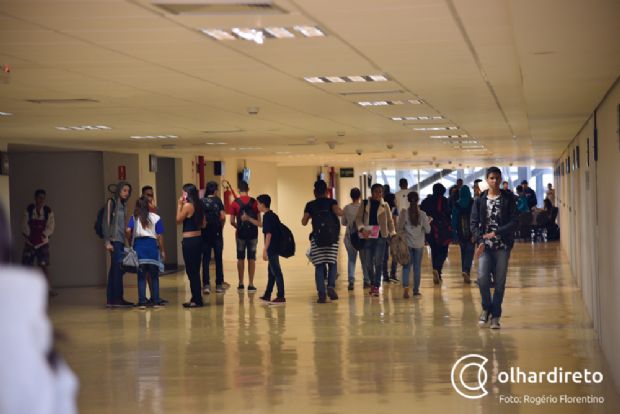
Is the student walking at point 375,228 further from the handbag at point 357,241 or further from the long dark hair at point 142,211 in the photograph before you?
the long dark hair at point 142,211

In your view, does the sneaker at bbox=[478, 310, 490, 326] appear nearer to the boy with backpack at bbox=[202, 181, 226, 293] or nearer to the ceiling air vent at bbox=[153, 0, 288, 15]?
the boy with backpack at bbox=[202, 181, 226, 293]

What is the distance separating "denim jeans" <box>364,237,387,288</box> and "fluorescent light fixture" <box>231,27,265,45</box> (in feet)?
25.1

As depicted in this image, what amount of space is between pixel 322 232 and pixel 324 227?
72mm

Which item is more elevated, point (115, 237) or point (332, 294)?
point (115, 237)

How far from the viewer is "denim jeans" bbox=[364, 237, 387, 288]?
13.0 m

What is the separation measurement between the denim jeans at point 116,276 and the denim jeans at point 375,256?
3.10 metres

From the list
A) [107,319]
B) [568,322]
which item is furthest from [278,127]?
→ [568,322]

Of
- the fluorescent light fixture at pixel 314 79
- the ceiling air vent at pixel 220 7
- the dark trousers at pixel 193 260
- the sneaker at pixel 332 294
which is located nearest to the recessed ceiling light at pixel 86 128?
the dark trousers at pixel 193 260

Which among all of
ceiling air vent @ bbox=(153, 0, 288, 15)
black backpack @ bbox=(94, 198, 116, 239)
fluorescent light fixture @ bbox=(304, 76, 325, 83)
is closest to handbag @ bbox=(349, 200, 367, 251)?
black backpack @ bbox=(94, 198, 116, 239)

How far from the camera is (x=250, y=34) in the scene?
546cm

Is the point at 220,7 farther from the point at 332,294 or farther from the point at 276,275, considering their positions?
the point at 332,294

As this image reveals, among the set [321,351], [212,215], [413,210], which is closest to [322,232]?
[413,210]

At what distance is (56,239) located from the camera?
1672 cm

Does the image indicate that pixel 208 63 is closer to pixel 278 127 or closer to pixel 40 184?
pixel 278 127
